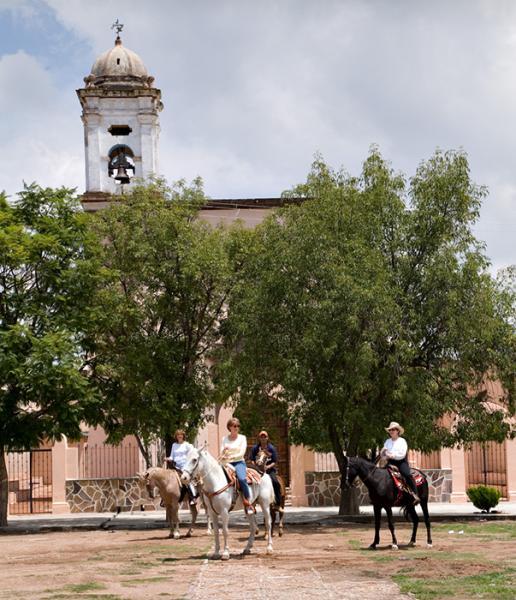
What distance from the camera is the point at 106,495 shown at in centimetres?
3659

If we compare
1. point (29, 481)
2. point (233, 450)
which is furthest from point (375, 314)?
point (29, 481)

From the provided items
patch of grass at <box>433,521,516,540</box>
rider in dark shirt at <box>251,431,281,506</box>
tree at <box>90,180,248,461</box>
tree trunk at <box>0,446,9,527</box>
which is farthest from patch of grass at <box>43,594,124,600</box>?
tree trunk at <box>0,446,9,527</box>

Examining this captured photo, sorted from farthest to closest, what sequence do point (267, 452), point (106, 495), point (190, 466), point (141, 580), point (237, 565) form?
point (106, 495), point (267, 452), point (190, 466), point (237, 565), point (141, 580)

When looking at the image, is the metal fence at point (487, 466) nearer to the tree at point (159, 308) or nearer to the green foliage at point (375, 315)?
the green foliage at point (375, 315)

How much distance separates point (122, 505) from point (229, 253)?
10710 millimetres

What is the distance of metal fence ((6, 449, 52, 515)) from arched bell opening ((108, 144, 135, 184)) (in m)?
12.0

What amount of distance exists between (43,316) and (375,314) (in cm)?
829

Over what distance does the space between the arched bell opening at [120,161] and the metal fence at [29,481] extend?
11965 mm

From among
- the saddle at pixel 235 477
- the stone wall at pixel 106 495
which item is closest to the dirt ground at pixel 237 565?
the saddle at pixel 235 477

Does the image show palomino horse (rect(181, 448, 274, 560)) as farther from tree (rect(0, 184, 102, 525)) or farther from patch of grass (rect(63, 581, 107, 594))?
tree (rect(0, 184, 102, 525))

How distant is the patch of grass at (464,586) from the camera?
12.5 m

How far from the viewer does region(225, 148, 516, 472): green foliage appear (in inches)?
1055

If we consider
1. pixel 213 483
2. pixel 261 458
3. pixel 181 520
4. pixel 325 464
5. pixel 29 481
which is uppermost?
pixel 261 458

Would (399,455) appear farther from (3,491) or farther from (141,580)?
(3,491)
